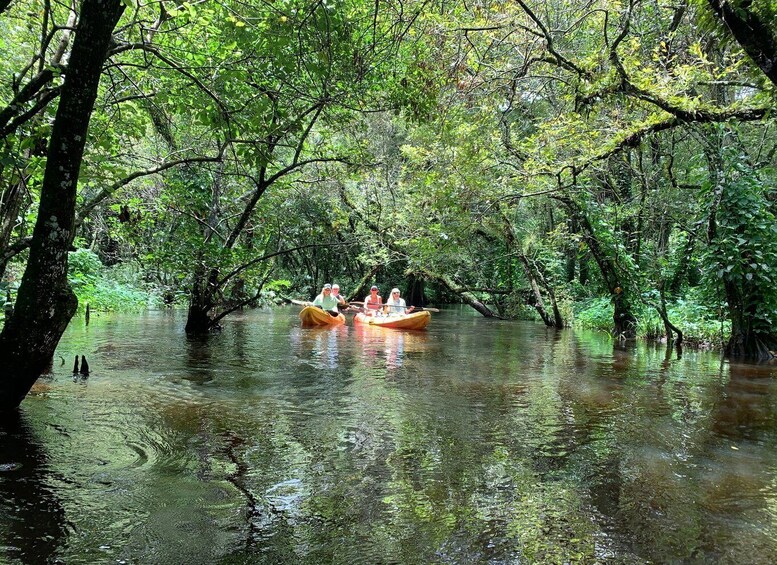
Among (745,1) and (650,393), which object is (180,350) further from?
(745,1)

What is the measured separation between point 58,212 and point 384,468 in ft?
10.6

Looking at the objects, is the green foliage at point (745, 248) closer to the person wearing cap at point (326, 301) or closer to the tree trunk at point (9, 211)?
the person wearing cap at point (326, 301)

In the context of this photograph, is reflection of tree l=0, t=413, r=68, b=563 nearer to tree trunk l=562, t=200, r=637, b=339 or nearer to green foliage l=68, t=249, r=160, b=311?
tree trunk l=562, t=200, r=637, b=339

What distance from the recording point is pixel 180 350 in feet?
35.1

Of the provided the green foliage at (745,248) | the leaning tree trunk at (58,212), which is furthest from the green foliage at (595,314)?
the leaning tree trunk at (58,212)

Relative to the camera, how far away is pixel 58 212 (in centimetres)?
439

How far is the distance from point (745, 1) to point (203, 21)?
6.70 metres

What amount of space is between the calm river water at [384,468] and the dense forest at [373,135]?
4.23 feet

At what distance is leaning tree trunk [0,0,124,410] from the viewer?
14.1 feet

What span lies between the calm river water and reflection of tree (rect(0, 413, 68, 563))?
1cm

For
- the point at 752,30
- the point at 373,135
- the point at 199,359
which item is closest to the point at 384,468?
the point at 752,30

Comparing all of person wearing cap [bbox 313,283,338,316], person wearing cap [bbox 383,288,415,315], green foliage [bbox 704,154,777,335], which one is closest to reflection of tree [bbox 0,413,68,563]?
green foliage [bbox 704,154,777,335]

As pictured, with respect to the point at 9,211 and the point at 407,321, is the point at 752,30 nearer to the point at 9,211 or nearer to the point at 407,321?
the point at 9,211

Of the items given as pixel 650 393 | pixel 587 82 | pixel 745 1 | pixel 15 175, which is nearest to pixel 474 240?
pixel 587 82
